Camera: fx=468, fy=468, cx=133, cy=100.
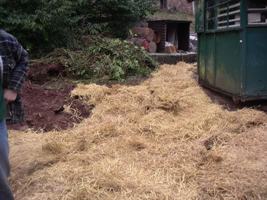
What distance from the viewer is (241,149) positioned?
5332mm

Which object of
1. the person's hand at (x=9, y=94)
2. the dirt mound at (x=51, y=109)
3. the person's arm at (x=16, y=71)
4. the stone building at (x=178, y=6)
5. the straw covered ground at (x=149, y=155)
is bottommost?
the straw covered ground at (x=149, y=155)

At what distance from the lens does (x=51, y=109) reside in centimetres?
768

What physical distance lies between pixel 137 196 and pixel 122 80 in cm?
695

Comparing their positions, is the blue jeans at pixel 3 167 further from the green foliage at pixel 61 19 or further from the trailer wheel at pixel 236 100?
the green foliage at pixel 61 19

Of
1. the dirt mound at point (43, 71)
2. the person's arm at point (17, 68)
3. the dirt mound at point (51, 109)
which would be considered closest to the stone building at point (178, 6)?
the dirt mound at point (43, 71)

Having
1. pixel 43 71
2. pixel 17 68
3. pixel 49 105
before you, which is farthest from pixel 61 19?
pixel 17 68

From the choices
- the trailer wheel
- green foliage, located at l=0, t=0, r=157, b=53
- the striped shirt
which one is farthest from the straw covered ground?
green foliage, located at l=0, t=0, r=157, b=53

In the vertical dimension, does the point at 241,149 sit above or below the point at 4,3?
below

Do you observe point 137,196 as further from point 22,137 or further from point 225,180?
point 22,137

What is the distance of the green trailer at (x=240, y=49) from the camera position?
7156mm

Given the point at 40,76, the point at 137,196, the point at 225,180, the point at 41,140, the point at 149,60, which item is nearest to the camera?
the point at 137,196

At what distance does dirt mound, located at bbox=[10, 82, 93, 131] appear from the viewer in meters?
6.81

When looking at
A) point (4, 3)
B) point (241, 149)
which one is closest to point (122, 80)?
point (4, 3)

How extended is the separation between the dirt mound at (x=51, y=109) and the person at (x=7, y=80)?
93.2 inches
